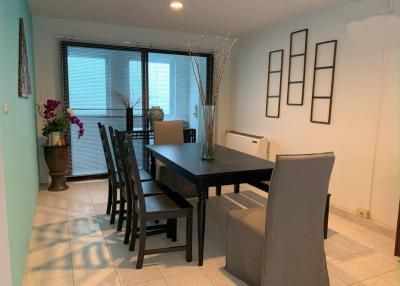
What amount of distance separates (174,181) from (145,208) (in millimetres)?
1423

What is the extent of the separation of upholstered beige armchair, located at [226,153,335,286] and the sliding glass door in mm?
3327

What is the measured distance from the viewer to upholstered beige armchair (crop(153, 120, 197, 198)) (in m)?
3.67

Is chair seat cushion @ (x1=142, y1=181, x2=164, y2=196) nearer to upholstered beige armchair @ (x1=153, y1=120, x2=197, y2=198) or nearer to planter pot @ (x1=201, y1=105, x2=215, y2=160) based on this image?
planter pot @ (x1=201, y1=105, x2=215, y2=160)

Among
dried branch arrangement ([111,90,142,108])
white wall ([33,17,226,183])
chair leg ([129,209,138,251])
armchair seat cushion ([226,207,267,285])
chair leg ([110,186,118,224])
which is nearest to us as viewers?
armchair seat cushion ([226,207,267,285])

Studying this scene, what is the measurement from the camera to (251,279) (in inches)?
82.4

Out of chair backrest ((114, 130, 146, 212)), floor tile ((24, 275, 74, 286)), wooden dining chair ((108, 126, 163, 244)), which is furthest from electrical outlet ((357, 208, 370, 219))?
floor tile ((24, 275, 74, 286))

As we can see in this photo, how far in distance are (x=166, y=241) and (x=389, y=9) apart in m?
2.96

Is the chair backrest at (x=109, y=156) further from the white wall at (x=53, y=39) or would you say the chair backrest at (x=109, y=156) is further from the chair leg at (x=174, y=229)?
the white wall at (x=53, y=39)

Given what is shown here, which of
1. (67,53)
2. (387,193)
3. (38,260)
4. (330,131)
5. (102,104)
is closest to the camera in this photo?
(38,260)

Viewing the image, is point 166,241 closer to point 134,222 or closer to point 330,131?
point 134,222

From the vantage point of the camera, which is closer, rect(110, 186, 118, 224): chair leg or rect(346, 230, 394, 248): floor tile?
rect(346, 230, 394, 248): floor tile

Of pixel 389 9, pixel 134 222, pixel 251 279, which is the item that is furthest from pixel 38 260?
pixel 389 9

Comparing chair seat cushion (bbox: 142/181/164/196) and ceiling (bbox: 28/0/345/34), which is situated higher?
ceiling (bbox: 28/0/345/34)

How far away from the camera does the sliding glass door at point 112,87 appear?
4.58m
